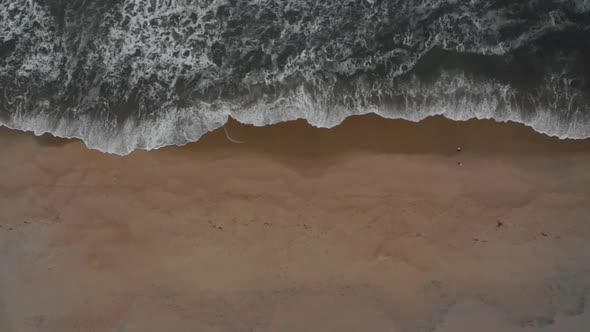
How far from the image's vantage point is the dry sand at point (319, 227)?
140 cm

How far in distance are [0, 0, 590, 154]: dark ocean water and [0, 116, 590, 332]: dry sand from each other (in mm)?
143

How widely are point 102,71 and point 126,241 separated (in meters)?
0.44

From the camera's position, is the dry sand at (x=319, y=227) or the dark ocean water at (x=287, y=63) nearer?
the dark ocean water at (x=287, y=63)

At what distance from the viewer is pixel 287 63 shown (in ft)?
4.19

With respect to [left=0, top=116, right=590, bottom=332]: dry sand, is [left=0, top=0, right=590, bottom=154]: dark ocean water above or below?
above

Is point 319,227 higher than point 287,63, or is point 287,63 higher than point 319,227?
point 287,63

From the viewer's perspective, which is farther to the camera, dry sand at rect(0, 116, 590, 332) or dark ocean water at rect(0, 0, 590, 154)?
dry sand at rect(0, 116, 590, 332)

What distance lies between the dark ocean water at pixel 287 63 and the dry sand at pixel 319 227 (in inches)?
5.6

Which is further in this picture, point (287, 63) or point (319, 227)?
point (319, 227)

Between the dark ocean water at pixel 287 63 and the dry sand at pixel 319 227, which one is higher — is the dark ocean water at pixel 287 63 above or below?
above

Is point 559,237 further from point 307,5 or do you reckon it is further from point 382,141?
point 307,5

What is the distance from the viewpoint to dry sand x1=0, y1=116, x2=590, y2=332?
4.58 feet

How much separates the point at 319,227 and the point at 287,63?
1.37ft

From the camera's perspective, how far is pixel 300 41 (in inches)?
50.3
